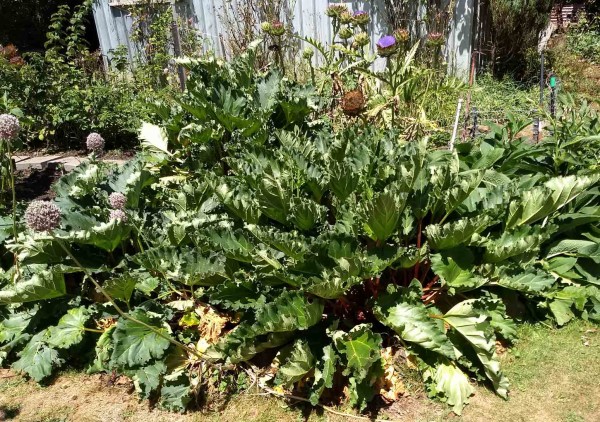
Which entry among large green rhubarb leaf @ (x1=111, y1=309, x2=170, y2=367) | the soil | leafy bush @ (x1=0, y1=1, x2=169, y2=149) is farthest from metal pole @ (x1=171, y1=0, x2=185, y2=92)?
large green rhubarb leaf @ (x1=111, y1=309, x2=170, y2=367)

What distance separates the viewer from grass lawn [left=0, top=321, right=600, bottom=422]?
2447 mm

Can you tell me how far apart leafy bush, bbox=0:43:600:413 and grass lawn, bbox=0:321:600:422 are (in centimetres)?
9

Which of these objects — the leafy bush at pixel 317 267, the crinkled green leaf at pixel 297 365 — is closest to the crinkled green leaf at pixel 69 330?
the leafy bush at pixel 317 267

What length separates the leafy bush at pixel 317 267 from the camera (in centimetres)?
248

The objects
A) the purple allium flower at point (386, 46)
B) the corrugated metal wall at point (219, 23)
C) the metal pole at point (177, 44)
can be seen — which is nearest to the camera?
the purple allium flower at point (386, 46)

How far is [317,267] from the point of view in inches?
99.3

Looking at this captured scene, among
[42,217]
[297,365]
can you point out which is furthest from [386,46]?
[42,217]

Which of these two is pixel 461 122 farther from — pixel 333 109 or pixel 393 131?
pixel 393 131

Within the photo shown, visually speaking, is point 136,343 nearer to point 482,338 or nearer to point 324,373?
point 324,373

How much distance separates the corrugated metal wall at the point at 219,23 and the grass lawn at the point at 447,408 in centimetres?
526

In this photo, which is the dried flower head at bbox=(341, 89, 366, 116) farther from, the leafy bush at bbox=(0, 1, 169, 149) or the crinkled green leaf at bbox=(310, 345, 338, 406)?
the leafy bush at bbox=(0, 1, 169, 149)

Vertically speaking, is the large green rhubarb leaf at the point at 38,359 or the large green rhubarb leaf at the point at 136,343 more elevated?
the large green rhubarb leaf at the point at 136,343

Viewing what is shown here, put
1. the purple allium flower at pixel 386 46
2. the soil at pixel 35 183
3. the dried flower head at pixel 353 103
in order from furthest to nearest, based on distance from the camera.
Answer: the soil at pixel 35 183 < the purple allium flower at pixel 386 46 < the dried flower head at pixel 353 103

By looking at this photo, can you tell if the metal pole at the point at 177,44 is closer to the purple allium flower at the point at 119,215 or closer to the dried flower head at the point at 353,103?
the dried flower head at the point at 353,103
